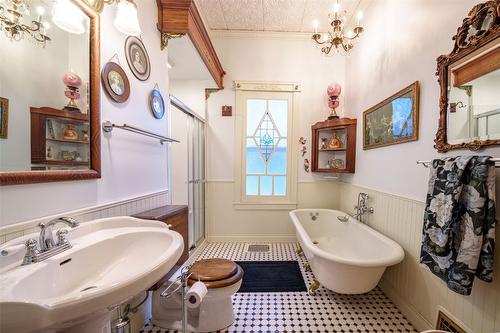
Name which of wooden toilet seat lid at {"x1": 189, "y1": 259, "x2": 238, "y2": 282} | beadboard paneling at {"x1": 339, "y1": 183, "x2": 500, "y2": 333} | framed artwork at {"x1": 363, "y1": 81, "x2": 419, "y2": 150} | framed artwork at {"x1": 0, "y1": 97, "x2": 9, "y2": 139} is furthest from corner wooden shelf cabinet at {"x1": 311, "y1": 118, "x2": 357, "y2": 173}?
framed artwork at {"x1": 0, "y1": 97, "x2": 9, "y2": 139}

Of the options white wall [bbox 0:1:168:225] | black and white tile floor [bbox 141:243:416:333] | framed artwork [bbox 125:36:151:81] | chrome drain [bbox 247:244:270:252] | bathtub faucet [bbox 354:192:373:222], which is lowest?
black and white tile floor [bbox 141:243:416:333]

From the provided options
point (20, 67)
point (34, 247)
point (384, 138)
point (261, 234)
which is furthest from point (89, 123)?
point (261, 234)

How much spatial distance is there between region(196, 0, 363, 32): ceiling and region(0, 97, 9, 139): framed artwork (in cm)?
237

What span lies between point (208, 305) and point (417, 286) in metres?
1.55

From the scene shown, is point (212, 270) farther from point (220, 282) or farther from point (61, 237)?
point (61, 237)

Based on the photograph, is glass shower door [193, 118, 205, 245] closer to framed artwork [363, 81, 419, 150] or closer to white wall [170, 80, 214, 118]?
white wall [170, 80, 214, 118]

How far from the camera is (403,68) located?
69.7 inches

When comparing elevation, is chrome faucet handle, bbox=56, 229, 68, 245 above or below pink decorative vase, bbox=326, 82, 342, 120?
below

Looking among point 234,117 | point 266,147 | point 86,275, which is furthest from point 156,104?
point 266,147

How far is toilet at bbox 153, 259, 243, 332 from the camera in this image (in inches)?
56.2

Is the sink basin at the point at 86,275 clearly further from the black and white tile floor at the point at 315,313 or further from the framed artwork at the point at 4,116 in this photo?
the black and white tile floor at the point at 315,313

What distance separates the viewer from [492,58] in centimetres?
105

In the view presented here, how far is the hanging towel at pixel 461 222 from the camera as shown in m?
1.00

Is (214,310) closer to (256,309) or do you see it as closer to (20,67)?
(256,309)
